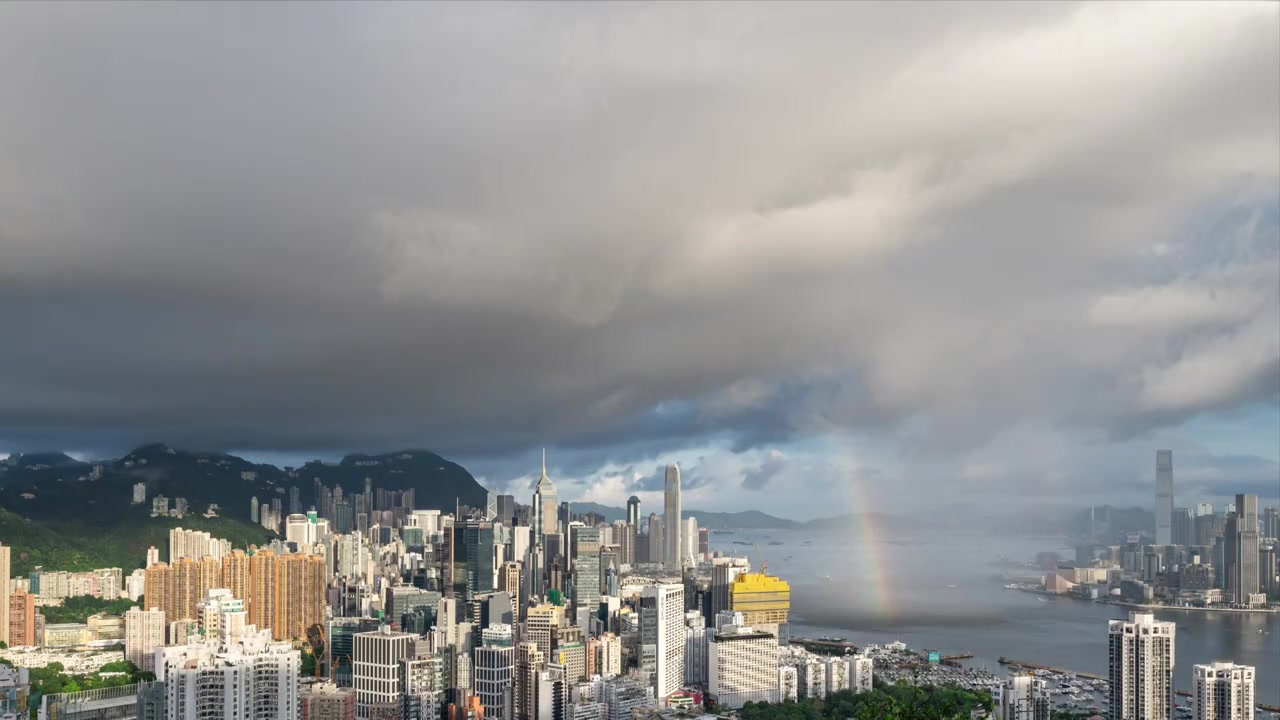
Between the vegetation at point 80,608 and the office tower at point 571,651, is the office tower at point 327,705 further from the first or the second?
the vegetation at point 80,608

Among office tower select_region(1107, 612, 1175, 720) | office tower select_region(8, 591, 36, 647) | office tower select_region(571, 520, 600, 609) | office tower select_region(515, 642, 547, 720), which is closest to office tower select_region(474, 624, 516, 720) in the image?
office tower select_region(515, 642, 547, 720)

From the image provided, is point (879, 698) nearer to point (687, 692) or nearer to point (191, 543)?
point (687, 692)

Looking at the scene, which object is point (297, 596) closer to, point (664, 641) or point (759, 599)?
point (664, 641)

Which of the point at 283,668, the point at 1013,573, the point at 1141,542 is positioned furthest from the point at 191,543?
the point at 1013,573

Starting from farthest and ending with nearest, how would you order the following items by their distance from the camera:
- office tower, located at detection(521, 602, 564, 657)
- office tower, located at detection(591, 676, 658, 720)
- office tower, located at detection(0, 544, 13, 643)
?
office tower, located at detection(0, 544, 13, 643)
office tower, located at detection(521, 602, 564, 657)
office tower, located at detection(591, 676, 658, 720)

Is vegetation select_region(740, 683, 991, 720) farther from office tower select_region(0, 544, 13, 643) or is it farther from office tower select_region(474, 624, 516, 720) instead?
office tower select_region(0, 544, 13, 643)
